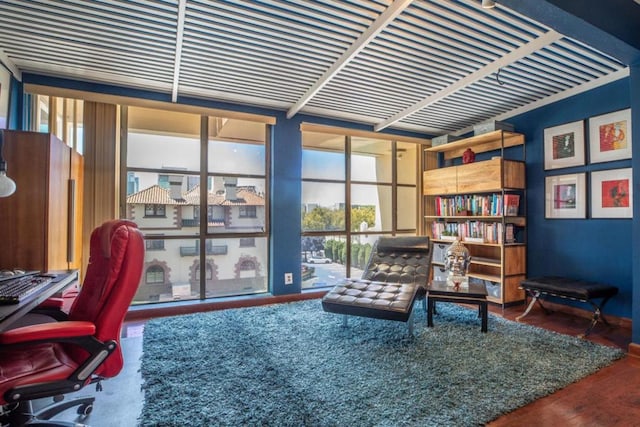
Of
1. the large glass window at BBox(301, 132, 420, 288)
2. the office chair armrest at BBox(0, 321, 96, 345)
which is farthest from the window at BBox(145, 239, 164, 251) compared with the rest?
the office chair armrest at BBox(0, 321, 96, 345)

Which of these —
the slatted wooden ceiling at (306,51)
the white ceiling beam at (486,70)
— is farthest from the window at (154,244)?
the white ceiling beam at (486,70)

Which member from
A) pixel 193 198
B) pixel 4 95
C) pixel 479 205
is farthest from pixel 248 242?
pixel 479 205

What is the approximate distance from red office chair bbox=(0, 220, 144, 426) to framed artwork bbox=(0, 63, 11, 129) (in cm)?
212

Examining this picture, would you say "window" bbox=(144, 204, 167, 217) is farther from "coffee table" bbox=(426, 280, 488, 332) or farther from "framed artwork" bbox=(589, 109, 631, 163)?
"framed artwork" bbox=(589, 109, 631, 163)

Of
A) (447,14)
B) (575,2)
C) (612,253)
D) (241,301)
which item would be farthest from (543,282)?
(241,301)

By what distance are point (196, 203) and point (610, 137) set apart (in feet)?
15.1

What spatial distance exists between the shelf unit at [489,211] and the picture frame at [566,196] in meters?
0.32

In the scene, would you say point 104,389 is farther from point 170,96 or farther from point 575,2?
point 575,2

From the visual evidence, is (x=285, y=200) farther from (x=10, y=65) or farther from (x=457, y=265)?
(x=10, y=65)

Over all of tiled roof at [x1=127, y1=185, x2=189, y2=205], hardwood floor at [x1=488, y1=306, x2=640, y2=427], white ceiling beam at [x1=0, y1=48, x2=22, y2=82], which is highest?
white ceiling beam at [x1=0, y1=48, x2=22, y2=82]

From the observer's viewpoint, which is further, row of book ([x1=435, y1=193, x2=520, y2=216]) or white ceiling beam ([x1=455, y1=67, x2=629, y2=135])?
row of book ([x1=435, y1=193, x2=520, y2=216])

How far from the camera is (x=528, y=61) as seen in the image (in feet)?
10.2

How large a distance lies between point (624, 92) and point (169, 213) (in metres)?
5.02

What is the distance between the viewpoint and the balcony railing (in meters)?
3.93
